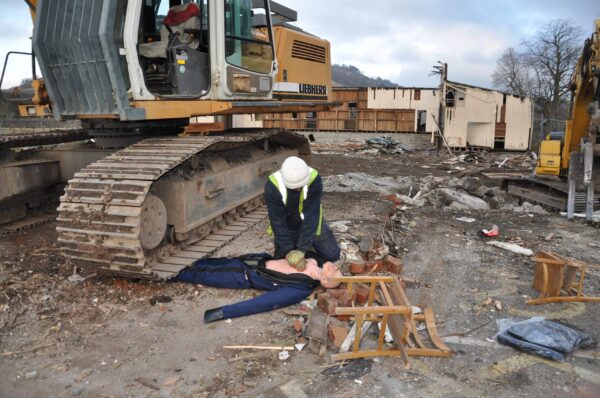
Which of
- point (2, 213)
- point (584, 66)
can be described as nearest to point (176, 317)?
point (2, 213)

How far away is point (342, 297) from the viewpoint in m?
4.24

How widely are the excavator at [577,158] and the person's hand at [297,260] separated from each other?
575 cm

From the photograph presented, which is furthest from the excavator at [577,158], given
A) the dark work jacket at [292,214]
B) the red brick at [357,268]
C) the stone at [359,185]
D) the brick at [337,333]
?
the brick at [337,333]

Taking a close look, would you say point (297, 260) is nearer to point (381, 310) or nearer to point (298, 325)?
point (298, 325)

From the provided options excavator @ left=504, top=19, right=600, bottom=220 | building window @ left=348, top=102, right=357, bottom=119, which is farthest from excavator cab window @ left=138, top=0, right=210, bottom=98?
building window @ left=348, top=102, right=357, bottom=119

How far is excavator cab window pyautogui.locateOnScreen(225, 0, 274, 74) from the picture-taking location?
585 cm

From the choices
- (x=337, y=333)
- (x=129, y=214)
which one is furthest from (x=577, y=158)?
(x=129, y=214)

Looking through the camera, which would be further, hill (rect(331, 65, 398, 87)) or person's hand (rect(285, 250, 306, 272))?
hill (rect(331, 65, 398, 87))

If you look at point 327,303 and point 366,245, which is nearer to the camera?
point 327,303

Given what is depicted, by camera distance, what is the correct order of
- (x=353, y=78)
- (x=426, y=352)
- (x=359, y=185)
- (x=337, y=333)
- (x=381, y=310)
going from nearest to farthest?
(x=381, y=310) < (x=426, y=352) < (x=337, y=333) < (x=359, y=185) < (x=353, y=78)

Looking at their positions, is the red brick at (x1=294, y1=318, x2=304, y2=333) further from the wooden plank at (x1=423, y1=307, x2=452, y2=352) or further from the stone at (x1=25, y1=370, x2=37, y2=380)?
the stone at (x1=25, y1=370, x2=37, y2=380)

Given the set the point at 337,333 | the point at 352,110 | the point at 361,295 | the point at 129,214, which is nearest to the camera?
the point at 337,333

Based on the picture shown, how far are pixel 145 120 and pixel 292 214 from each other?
7.42ft

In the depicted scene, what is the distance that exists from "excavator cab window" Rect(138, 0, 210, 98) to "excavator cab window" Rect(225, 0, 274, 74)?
29cm
